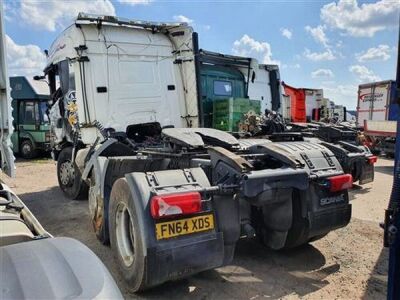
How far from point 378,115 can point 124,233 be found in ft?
46.8

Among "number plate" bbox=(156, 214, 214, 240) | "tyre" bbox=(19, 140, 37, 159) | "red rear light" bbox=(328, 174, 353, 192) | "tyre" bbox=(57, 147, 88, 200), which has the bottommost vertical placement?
"tyre" bbox=(19, 140, 37, 159)

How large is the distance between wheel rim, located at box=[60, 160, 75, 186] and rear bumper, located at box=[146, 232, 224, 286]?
15.5ft

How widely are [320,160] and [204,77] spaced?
11.9 feet

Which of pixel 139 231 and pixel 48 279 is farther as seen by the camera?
pixel 139 231

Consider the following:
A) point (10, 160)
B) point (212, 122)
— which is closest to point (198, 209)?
point (10, 160)

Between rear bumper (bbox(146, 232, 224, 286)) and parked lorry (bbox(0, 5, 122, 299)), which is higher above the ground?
parked lorry (bbox(0, 5, 122, 299))

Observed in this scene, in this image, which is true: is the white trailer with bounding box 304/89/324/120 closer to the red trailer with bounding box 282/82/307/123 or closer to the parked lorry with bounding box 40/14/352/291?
the red trailer with bounding box 282/82/307/123

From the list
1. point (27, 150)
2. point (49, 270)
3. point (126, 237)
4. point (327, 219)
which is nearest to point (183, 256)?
point (126, 237)

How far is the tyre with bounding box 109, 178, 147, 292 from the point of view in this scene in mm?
3004

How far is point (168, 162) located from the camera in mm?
4352

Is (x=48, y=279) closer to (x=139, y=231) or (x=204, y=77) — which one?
(x=139, y=231)

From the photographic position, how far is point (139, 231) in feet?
9.66

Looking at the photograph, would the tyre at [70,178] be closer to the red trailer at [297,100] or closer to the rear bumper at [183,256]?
the rear bumper at [183,256]

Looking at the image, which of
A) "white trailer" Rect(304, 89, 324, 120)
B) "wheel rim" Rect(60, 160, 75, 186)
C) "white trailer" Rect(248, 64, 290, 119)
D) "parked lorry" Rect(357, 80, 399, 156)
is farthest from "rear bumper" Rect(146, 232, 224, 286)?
"white trailer" Rect(304, 89, 324, 120)
